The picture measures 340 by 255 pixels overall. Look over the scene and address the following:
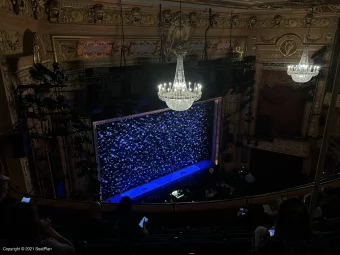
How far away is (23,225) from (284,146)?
9.34 meters

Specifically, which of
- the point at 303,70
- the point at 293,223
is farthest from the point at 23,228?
the point at 303,70

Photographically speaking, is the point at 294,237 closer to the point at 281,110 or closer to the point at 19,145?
the point at 19,145

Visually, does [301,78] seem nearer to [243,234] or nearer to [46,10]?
[243,234]

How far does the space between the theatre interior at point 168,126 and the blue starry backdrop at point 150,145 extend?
1.7 inches

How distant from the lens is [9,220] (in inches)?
62.6

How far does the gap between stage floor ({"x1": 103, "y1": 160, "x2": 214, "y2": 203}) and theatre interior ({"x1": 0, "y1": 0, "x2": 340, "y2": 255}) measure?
67 mm

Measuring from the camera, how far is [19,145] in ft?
11.7

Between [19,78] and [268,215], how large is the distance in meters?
4.02

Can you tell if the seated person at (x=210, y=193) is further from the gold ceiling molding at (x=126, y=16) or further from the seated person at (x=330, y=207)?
the seated person at (x=330, y=207)

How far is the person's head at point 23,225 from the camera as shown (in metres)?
1.58

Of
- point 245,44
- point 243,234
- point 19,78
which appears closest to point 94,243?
point 243,234

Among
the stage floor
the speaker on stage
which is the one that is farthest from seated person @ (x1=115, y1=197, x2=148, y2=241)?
the stage floor

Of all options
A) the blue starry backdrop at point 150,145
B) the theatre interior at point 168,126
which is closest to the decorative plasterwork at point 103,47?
the theatre interior at point 168,126

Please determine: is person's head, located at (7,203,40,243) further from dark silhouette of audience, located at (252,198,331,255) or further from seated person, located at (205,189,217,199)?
seated person, located at (205,189,217,199)
